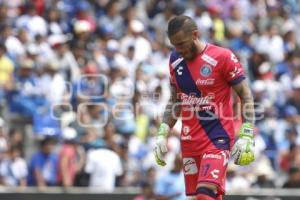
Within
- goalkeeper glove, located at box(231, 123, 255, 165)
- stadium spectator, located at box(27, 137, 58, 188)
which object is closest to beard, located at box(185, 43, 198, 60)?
goalkeeper glove, located at box(231, 123, 255, 165)

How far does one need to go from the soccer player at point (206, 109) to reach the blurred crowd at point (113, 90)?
14.2 feet

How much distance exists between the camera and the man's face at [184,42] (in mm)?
10688

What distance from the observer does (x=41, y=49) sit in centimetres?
1991

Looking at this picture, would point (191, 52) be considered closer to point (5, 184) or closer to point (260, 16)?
point (5, 184)

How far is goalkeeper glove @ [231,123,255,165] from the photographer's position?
10734mm

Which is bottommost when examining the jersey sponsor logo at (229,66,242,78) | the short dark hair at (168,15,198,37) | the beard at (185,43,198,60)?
the jersey sponsor logo at (229,66,242,78)

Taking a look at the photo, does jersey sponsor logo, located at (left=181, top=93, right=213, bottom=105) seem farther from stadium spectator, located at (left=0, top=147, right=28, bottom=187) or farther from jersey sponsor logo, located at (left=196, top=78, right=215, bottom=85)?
stadium spectator, located at (left=0, top=147, right=28, bottom=187)

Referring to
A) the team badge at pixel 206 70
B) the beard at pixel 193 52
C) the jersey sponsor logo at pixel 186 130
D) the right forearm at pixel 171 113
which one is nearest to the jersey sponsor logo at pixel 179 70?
the beard at pixel 193 52

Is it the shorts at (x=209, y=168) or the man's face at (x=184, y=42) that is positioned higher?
the man's face at (x=184, y=42)

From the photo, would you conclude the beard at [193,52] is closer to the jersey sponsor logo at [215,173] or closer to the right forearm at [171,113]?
the right forearm at [171,113]

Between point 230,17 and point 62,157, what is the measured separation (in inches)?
290

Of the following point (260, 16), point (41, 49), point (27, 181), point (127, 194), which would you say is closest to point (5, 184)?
point (27, 181)

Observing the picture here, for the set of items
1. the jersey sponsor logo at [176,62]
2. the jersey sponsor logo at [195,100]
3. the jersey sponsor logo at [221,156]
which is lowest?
the jersey sponsor logo at [221,156]

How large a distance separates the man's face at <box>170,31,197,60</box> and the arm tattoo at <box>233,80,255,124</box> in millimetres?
628
